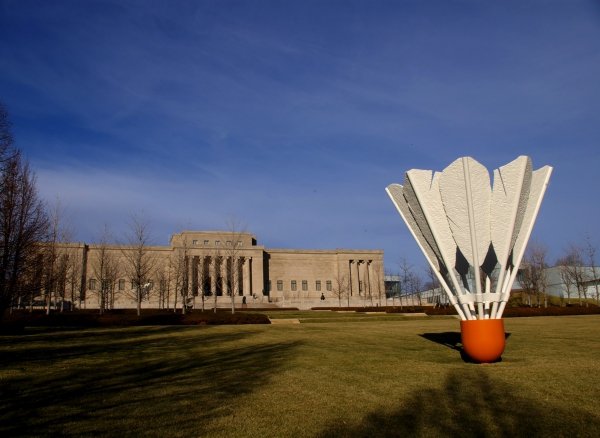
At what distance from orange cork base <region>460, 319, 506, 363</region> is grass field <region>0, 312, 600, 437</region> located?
14.3 inches

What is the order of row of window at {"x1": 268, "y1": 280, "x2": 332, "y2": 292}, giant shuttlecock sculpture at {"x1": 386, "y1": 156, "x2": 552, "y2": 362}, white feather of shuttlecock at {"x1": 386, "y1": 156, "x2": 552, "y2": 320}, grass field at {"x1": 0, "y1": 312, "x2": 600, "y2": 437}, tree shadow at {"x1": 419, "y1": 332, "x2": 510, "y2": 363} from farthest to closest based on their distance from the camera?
row of window at {"x1": 268, "y1": 280, "x2": 332, "y2": 292} → tree shadow at {"x1": 419, "y1": 332, "x2": 510, "y2": 363} → white feather of shuttlecock at {"x1": 386, "y1": 156, "x2": 552, "y2": 320} → giant shuttlecock sculpture at {"x1": 386, "y1": 156, "x2": 552, "y2": 362} → grass field at {"x1": 0, "y1": 312, "x2": 600, "y2": 437}

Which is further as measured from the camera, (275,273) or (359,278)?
(359,278)

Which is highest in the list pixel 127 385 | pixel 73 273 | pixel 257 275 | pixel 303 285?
pixel 257 275

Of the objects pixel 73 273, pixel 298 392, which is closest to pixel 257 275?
pixel 73 273

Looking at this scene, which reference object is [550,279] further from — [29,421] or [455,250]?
[29,421]

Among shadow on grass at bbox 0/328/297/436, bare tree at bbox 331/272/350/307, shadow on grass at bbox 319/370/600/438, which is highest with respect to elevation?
bare tree at bbox 331/272/350/307

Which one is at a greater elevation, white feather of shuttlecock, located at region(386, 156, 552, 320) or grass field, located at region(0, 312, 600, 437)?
white feather of shuttlecock, located at region(386, 156, 552, 320)

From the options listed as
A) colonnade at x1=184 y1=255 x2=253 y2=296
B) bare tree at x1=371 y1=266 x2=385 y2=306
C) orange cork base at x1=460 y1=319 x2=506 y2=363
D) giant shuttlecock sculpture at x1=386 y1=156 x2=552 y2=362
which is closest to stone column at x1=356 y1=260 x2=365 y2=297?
bare tree at x1=371 y1=266 x2=385 y2=306

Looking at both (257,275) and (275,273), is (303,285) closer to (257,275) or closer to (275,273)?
(275,273)

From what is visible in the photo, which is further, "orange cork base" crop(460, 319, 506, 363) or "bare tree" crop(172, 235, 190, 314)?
"bare tree" crop(172, 235, 190, 314)

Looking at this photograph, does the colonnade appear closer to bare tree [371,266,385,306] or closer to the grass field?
bare tree [371,266,385,306]

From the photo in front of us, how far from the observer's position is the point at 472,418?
6.00 metres

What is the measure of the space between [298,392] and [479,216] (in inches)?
230

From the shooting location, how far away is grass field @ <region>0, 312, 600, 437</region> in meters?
5.70
